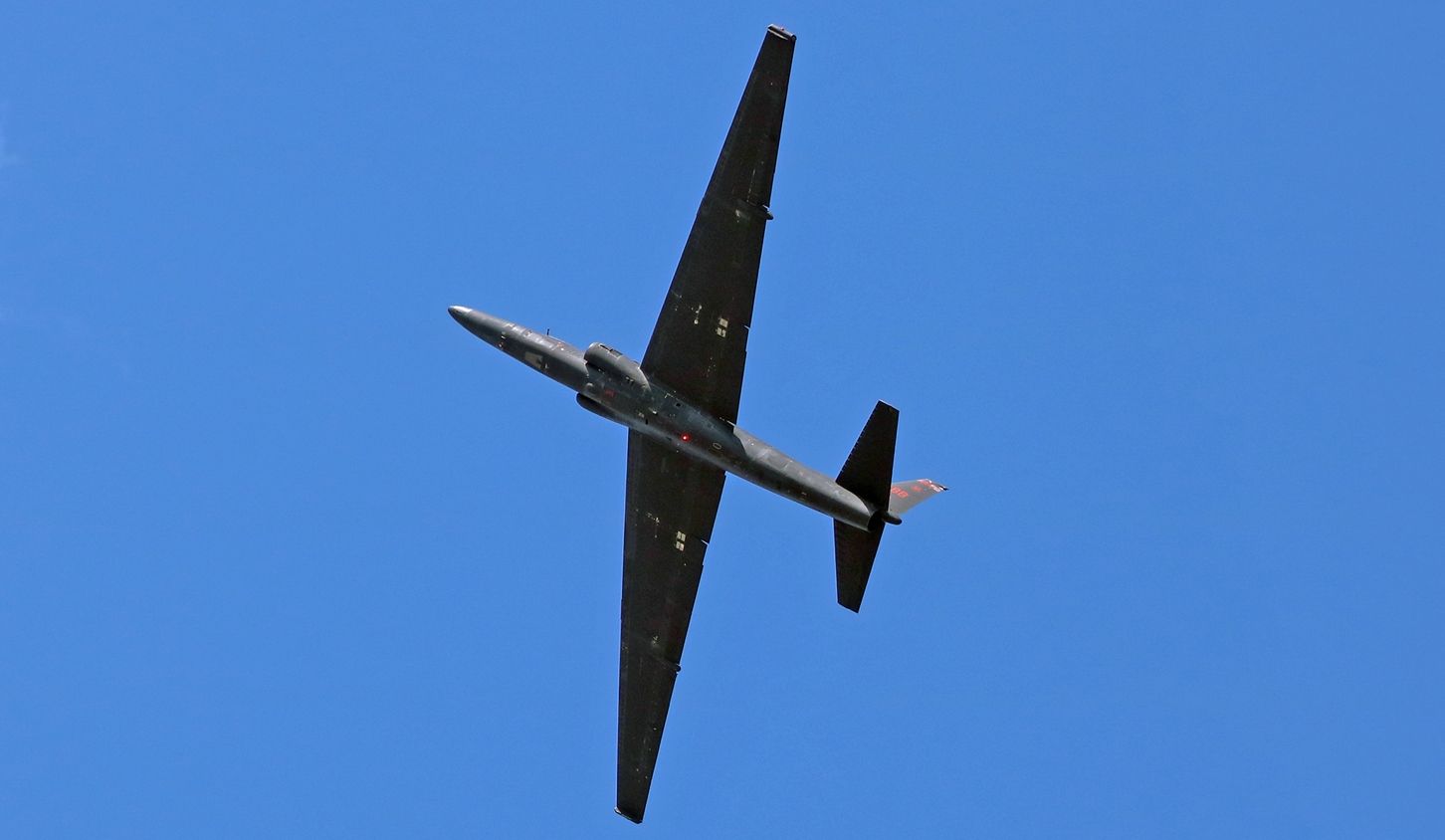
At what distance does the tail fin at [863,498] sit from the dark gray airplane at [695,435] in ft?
0.18

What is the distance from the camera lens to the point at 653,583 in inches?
2921

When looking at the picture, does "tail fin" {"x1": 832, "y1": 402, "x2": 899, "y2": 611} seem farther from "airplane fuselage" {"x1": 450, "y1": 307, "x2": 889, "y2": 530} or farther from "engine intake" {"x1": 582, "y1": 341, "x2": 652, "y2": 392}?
"engine intake" {"x1": 582, "y1": 341, "x2": 652, "y2": 392}

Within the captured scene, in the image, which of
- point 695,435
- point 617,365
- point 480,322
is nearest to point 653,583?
point 695,435

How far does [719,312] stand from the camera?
68812 mm

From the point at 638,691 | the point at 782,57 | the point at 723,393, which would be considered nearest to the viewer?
the point at 782,57

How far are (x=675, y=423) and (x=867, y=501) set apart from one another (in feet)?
27.0

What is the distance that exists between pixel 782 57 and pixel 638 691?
1088 inches

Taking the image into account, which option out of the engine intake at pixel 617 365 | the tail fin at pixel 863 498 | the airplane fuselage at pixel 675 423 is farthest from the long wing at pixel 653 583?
the tail fin at pixel 863 498

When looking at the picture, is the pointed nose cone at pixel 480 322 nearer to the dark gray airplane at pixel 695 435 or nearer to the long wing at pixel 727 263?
the dark gray airplane at pixel 695 435

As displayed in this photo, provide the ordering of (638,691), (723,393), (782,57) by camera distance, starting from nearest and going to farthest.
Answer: (782,57) → (723,393) → (638,691)

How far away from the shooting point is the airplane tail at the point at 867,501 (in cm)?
6731

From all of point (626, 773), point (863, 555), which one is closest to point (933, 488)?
point (863, 555)

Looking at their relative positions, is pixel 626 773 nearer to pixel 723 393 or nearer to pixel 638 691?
pixel 638 691

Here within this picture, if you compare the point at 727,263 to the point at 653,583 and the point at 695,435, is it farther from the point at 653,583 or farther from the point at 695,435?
the point at 653,583
